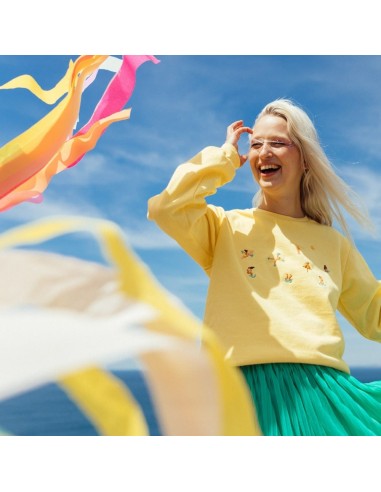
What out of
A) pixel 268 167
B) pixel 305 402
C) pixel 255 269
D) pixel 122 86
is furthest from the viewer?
pixel 122 86

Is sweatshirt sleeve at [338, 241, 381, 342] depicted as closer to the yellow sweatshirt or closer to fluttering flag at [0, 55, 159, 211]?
the yellow sweatshirt

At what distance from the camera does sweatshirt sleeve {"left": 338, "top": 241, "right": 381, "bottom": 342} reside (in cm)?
146

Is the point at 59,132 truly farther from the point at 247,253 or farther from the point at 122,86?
the point at 247,253

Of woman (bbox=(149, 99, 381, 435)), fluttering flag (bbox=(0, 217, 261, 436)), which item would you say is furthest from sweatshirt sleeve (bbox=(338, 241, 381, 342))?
fluttering flag (bbox=(0, 217, 261, 436))

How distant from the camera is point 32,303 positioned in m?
0.38

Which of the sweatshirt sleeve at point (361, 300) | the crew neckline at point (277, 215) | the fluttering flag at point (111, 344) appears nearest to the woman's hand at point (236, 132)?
the crew neckline at point (277, 215)

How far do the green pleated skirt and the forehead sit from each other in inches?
20.8

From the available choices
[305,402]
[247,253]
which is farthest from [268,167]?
[305,402]

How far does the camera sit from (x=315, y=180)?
147 cm

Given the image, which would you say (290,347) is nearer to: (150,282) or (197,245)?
(197,245)

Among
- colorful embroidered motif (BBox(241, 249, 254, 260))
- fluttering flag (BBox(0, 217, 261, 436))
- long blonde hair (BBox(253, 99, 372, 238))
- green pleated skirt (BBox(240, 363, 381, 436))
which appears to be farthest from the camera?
long blonde hair (BBox(253, 99, 372, 238))

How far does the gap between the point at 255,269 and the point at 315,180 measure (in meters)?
0.32

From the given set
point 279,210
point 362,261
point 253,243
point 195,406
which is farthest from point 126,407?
point 362,261

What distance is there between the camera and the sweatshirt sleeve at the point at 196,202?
3.95 ft
